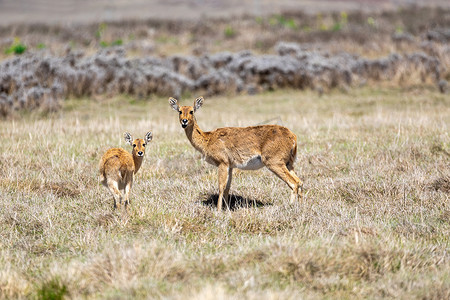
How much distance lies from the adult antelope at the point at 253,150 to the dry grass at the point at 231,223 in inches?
15.9

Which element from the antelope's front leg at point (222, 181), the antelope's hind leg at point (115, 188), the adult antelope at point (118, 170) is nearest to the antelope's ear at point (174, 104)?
the adult antelope at point (118, 170)

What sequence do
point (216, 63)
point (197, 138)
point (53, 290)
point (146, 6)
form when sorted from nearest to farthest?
point (53, 290) → point (197, 138) → point (216, 63) → point (146, 6)

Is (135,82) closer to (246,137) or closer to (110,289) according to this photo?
(246,137)

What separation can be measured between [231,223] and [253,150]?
3.65 feet

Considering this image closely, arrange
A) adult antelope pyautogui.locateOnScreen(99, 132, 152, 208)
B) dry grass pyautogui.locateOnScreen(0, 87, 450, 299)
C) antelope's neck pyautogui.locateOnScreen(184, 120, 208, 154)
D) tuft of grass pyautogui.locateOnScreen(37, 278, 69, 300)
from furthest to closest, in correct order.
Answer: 1. antelope's neck pyautogui.locateOnScreen(184, 120, 208, 154)
2. adult antelope pyautogui.locateOnScreen(99, 132, 152, 208)
3. dry grass pyautogui.locateOnScreen(0, 87, 450, 299)
4. tuft of grass pyautogui.locateOnScreen(37, 278, 69, 300)

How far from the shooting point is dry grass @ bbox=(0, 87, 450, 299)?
4699mm

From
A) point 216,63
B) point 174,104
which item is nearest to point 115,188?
point 174,104

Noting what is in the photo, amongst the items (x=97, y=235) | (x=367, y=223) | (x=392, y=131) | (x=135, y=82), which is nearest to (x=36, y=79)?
(x=135, y=82)

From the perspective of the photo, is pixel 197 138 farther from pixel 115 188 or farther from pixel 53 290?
pixel 53 290

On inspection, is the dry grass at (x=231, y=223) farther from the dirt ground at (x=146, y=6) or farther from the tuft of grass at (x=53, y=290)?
the dirt ground at (x=146, y=6)

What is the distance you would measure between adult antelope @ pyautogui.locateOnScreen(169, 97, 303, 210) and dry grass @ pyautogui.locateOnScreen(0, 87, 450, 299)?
1.33 ft

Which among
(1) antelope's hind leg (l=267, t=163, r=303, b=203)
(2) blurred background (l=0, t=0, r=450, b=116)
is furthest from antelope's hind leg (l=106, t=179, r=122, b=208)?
(2) blurred background (l=0, t=0, r=450, b=116)

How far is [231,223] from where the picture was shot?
6.36m

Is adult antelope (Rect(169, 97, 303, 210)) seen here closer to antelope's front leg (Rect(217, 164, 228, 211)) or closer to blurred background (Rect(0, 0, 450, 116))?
antelope's front leg (Rect(217, 164, 228, 211))
